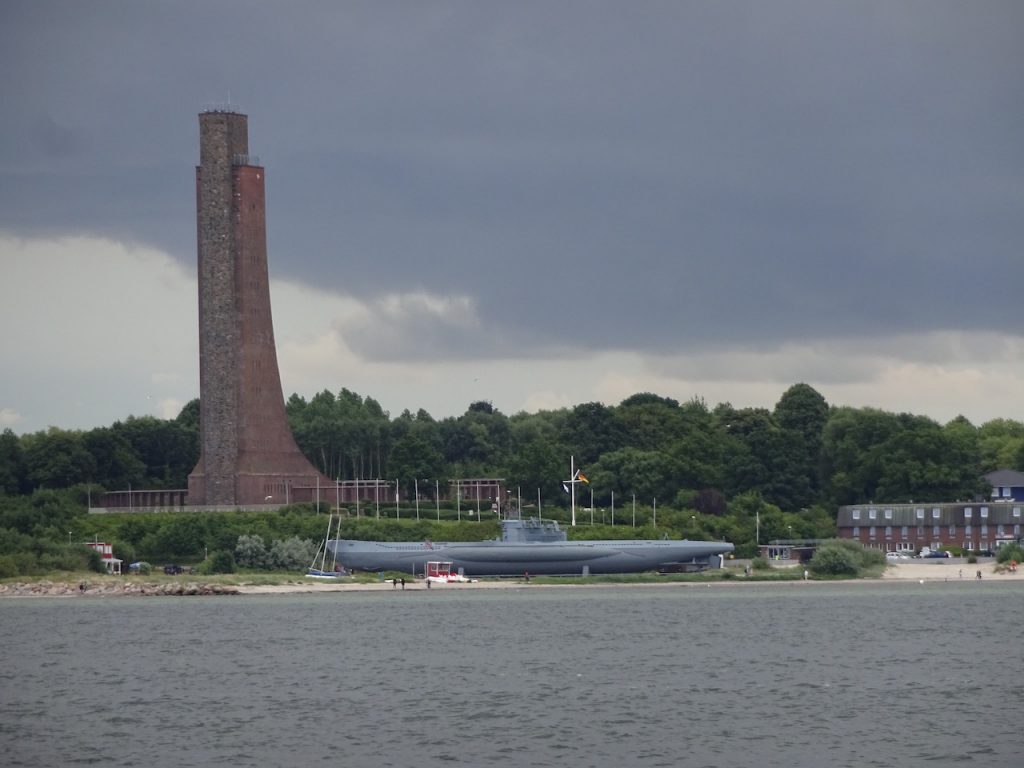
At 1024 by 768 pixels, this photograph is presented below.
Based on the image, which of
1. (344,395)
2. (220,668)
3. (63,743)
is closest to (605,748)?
(63,743)

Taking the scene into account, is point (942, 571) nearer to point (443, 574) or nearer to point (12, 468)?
point (443, 574)

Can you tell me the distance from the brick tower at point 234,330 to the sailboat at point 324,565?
10.1 metres

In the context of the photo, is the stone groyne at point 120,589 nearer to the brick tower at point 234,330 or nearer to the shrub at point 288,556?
the shrub at point 288,556

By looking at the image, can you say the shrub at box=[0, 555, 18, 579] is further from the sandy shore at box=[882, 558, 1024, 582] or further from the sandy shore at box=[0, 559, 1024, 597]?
the sandy shore at box=[882, 558, 1024, 582]

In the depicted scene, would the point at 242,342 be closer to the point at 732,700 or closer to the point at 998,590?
the point at 998,590

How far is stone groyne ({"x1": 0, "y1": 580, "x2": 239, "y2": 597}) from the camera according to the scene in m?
94.6

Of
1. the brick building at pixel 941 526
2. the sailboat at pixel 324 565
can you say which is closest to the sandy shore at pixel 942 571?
the brick building at pixel 941 526

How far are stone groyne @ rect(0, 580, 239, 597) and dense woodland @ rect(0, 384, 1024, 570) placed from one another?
33.3 feet

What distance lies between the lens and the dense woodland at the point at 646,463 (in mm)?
122938

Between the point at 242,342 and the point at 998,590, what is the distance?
49783 millimetres

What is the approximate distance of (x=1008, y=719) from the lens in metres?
41.2

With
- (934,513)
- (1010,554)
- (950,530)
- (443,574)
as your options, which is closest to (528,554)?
(443,574)

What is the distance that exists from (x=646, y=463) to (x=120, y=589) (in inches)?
1907

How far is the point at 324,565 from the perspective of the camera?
347ft
